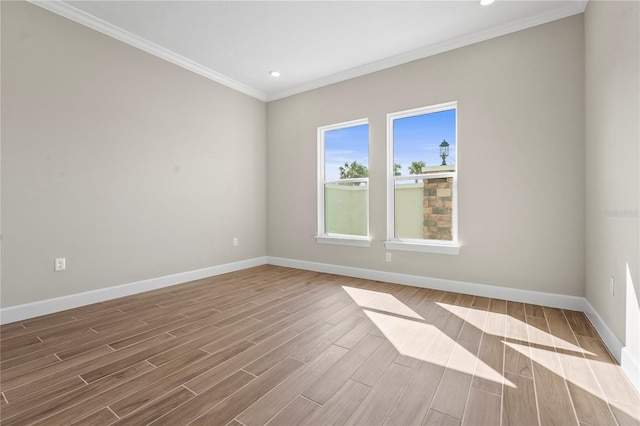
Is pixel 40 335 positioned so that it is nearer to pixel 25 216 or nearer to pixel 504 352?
pixel 25 216

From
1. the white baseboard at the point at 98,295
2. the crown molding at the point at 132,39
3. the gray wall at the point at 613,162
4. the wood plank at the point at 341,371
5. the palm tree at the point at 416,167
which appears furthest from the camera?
the palm tree at the point at 416,167

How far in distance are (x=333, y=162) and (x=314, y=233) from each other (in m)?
1.14

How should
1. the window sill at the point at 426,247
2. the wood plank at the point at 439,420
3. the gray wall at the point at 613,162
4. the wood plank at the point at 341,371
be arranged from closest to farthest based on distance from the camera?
the wood plank at the point at 439,420, the wood plank at the point at 341,371, the gray wall at the point at 613,162, the window sill at the point at 426,247

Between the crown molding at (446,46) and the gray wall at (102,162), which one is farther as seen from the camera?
the crown molding at (446,46)

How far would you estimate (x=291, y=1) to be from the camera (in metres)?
2.69

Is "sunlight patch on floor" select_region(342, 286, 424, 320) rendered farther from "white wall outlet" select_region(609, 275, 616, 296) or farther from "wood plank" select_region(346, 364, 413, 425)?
"white wall outlet" select_region(609, 275, 616, 296)

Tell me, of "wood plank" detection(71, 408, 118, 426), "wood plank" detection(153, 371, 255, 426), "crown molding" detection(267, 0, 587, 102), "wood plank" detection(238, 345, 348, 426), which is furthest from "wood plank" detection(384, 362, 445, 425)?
"crown molding" detection(267, 0, 587, 102)

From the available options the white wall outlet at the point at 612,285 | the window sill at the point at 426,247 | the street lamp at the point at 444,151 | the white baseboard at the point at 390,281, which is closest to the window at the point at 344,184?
the window sill at the point at 426,247

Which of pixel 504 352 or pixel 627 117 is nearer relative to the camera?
pixel 627 117

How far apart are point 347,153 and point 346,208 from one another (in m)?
0.82

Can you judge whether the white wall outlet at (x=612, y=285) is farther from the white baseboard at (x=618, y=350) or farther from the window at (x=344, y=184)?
the window at (x=344, y=184)

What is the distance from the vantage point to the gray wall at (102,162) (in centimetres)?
253

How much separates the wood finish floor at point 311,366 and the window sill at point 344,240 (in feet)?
3.87

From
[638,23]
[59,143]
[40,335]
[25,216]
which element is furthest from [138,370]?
[638,23]
